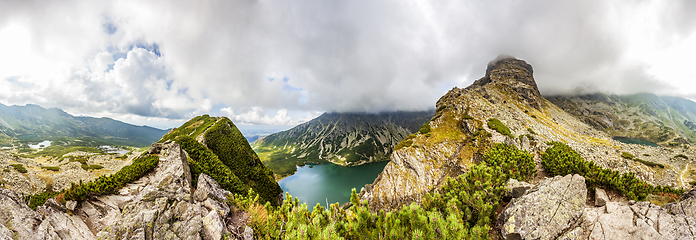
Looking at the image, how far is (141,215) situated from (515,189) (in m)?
22.8

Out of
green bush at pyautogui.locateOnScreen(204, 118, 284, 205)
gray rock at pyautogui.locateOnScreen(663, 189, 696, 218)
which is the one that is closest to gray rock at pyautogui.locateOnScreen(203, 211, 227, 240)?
green bush at pyautogui.locateOnScreen(204, 118, 284, 205)

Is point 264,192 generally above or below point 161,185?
below

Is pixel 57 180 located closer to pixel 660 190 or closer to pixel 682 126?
pixel 660 190

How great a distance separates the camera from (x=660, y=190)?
12547mm

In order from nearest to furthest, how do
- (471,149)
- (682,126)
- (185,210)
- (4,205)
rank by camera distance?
1. (4,205)
2. (185,210)
3. (471,149)
4. (682,126)

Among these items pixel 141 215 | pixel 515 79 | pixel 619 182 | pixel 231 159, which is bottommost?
pixel 141 215

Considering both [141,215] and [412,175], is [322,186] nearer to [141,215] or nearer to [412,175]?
[412,175]

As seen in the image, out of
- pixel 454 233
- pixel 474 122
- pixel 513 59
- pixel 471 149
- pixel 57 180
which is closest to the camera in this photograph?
pixel 454 233

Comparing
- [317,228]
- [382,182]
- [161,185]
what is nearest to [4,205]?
[161,185]

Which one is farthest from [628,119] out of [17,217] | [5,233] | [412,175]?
[17,217]

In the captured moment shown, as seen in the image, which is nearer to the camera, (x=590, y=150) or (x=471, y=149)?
(x=590, y=150)

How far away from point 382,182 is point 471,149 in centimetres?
1606

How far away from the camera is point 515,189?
13.7 m

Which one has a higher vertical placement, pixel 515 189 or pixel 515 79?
pixel 515 79
